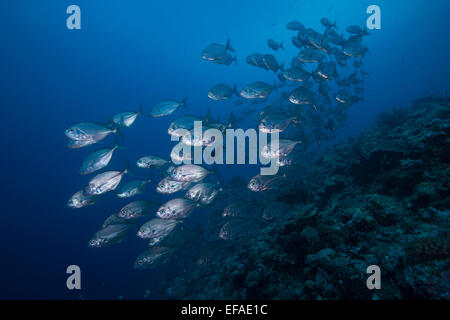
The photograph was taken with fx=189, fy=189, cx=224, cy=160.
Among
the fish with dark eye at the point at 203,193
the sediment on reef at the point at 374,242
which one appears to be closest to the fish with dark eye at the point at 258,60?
the fish with dark eye at the point at 203,193

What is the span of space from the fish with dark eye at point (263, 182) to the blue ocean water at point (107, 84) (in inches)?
334

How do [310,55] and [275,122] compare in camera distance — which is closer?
[275,122]

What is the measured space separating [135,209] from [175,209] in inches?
54.6

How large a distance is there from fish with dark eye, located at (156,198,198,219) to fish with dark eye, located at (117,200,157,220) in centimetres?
57

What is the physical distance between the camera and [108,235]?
5473mm

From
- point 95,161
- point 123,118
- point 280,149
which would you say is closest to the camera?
point 280,149

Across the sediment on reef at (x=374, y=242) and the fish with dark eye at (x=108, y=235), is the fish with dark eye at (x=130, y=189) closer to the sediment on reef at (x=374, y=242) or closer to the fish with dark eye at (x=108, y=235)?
the fish with dark eye at (x=108, y=235)

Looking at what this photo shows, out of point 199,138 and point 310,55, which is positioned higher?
point 310,55

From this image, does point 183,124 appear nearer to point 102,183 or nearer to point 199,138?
point 199,138

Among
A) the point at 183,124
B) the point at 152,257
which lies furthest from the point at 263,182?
the point at 152,257

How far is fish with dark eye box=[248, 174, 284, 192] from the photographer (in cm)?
509

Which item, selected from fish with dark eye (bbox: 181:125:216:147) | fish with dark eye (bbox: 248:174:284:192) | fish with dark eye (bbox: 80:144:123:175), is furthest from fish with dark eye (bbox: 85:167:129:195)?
fish with dark eye (bbox: 248:174:284:192)

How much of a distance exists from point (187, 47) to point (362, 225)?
8072 cm

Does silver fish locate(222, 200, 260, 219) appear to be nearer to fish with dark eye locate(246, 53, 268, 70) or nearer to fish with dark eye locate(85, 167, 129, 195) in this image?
fish with dark eye locate(85, 167, 129, 195)
